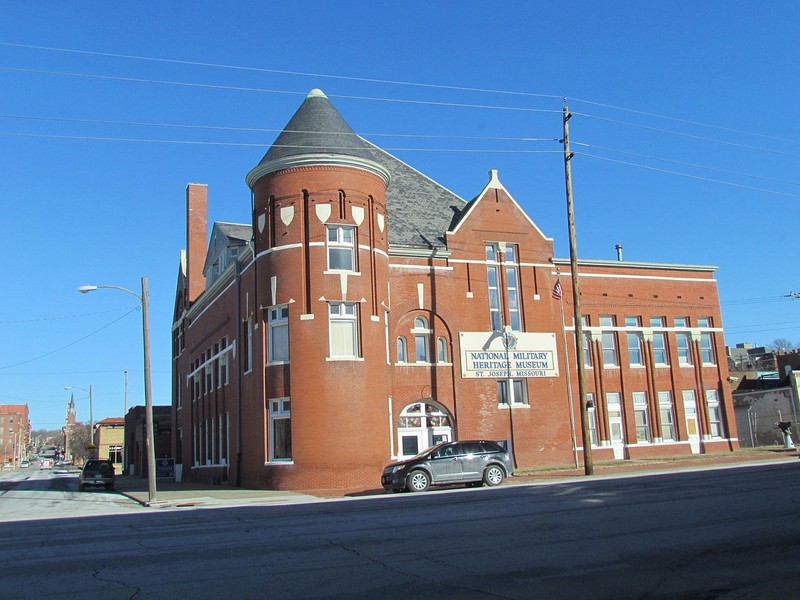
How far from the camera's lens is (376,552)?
1041 cm

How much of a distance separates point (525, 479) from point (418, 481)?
5379mm

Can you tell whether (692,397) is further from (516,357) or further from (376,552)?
(376,552)

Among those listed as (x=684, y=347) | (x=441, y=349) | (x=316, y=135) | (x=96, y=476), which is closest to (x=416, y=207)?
(x=441, y=349)

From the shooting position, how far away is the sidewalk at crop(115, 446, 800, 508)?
926 inches

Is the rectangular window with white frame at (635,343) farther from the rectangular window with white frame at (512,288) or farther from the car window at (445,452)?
the car window at (445,452)

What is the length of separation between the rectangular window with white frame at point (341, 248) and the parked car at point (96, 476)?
65.5 feet

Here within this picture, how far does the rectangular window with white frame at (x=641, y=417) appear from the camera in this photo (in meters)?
38.8

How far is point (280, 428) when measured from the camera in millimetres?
29047

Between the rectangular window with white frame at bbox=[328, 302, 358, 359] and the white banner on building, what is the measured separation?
6.73 metres

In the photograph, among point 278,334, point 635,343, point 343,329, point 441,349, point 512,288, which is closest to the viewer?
point 343,329

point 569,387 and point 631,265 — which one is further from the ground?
point 631,265

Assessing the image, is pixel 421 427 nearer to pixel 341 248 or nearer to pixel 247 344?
pixel 247 344

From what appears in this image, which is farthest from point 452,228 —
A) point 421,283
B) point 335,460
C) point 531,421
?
point 335,460

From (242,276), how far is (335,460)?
10.4 meters
